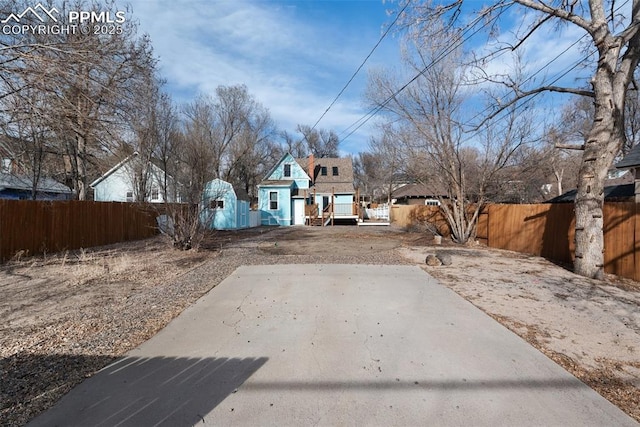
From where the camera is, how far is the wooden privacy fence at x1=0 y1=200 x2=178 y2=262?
9.51 metres

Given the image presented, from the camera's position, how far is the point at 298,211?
28.5 m

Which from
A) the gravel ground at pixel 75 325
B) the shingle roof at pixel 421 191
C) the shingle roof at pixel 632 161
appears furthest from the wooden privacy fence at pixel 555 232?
the gravel ground at pixel 75 325

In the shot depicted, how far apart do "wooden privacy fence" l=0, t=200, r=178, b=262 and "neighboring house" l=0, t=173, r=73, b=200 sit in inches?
407

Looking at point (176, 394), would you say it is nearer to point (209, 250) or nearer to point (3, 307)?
point (3, 307)

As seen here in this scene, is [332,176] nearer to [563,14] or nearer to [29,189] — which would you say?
[29,189]

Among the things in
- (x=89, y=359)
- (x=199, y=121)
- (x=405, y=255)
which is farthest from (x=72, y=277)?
(x=199, y=121)

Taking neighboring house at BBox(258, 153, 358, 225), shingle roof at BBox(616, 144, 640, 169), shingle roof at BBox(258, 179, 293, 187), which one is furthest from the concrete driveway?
shingle roof at BBox(258, 179, 293, 187)

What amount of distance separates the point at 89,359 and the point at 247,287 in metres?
3.22

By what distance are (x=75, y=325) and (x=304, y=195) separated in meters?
23.5

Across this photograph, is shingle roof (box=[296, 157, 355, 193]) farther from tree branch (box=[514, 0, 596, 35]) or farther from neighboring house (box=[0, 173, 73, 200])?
tree branch (box=[514, 0, 596, 35])

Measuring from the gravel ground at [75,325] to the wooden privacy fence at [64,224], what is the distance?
5.97ft

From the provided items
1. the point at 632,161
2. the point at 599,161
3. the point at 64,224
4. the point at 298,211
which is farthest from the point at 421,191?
the point at 64,224

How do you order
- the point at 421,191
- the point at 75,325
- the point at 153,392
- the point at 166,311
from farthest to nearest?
the point at 421,191 → the point at 166,311 → the point at 75,325 → the point at 153,392

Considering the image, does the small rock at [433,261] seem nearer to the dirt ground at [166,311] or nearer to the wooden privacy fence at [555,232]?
the dirt ground at [166,311]
